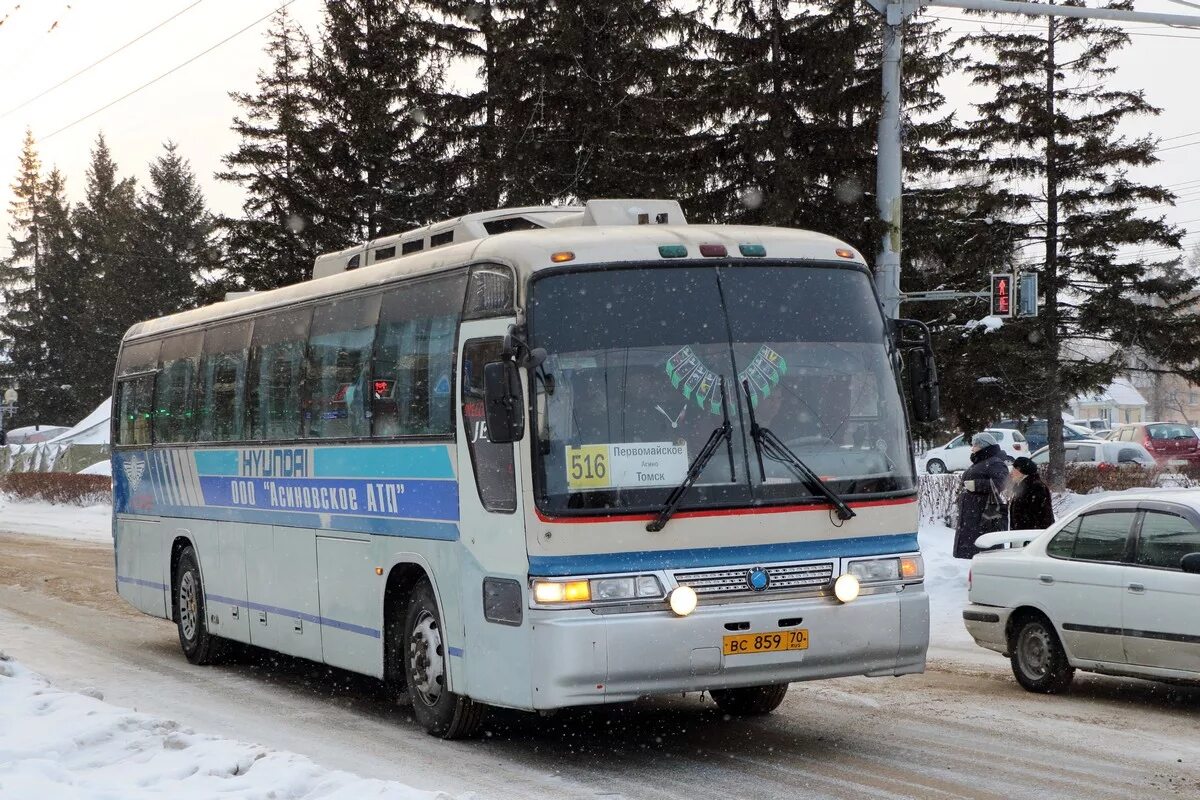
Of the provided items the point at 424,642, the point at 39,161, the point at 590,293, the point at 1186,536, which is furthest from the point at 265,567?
the point at 39,161

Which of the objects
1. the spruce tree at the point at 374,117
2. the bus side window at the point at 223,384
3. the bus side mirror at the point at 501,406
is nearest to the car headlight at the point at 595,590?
the bus side mirror at the point at 501,406

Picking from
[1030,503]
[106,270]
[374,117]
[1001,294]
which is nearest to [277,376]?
[1030,503]

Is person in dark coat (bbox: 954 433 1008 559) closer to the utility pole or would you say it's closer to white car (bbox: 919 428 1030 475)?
the utility pole

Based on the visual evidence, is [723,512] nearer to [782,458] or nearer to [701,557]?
[701,557]

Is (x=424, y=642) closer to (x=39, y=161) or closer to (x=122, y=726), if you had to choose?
(x=122, y=726)

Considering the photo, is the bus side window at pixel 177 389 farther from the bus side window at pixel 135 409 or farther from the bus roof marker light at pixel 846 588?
the bus roof marker light at pixel 846 588

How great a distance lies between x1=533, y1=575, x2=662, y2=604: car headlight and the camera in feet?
27.5

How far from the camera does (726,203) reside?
96.3 ft

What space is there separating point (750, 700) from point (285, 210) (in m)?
32.6

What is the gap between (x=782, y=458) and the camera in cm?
879

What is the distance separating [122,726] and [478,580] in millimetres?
2137

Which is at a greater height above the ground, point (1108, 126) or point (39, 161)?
point (39, 161)

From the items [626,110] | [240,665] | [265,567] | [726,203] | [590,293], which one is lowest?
[240,665]

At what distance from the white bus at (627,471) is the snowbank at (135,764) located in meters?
1.51
